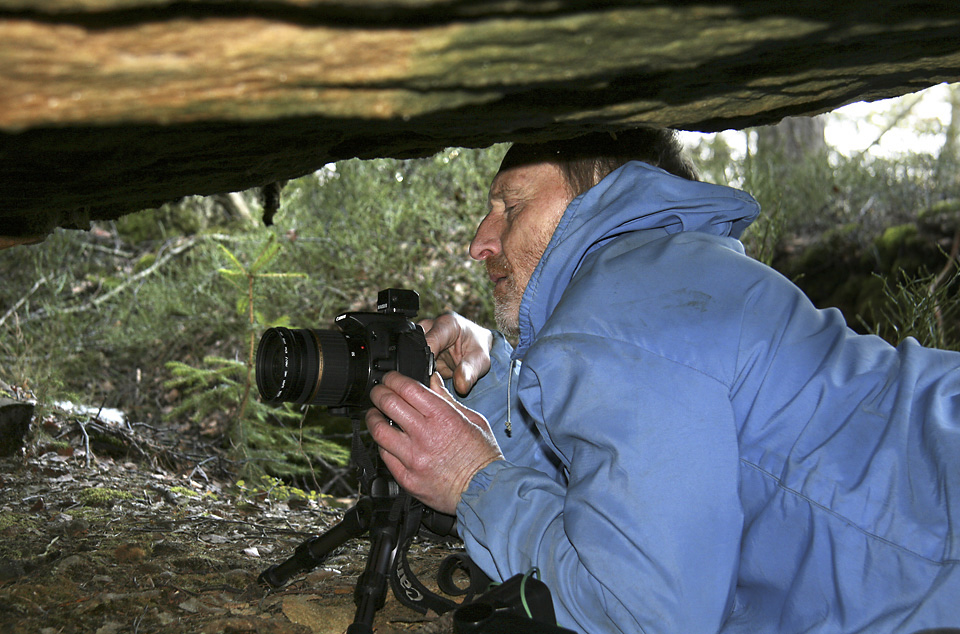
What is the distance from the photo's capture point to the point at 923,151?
22.0ft

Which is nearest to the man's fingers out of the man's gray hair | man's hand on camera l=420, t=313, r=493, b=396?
man's hand on camera l=420, t=313, r=493, b=396

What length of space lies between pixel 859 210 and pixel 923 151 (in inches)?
37.1

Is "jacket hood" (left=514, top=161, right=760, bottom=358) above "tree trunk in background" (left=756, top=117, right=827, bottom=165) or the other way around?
above

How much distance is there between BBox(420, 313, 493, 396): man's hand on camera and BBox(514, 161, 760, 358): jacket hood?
81 centimetres

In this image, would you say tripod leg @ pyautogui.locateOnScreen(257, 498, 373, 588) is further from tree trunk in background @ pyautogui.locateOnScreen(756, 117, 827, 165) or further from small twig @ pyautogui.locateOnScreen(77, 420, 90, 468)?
tree trunk in background @ pyautogui.locateOnScreen(756, 117, 827, 165)

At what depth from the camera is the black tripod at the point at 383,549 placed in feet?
6.65

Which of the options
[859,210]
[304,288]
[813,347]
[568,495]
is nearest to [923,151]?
[859,210]

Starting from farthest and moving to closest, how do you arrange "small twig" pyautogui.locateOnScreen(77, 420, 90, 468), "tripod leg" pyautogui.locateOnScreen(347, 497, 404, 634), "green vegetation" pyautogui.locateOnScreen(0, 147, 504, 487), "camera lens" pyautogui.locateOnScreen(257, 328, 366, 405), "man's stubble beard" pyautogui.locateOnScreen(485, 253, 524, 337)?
"green vegetation" pyautogui.locateOnScreen(0, 147, 504, 487), "small twig" pyautogui.locateOnScreen(77, 420, 90, 468), "man's stubble beard" pyautogui.locateOnScreen(485, 253, 524, 337), "camera lens" pyautogui.locateOnScreen(257, 328, 366, 405), "tripod leg" pyautogui.locateOnScreen(347, 497, 404, 634)

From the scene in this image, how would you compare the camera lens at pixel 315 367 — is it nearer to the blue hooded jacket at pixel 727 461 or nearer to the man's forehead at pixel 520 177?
the blue hooded jacket at pixel 727 461

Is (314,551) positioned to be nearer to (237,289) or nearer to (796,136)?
(237,289)

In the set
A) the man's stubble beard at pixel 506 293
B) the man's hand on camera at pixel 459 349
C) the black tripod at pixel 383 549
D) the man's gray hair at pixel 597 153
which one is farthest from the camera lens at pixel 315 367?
the man's gray hair at pixel 597 153

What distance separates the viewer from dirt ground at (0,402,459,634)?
6.53 feet

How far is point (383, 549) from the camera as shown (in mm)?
2125

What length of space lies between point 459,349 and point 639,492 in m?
1.54
